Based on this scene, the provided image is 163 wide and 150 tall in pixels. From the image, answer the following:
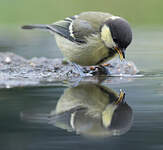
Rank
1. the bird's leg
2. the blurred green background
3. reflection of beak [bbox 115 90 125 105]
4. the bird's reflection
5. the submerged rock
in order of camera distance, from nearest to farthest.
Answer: the bird's reflection < reflection of beak [bbox 115 90 125 105] < the submerged rock < the bird's leg < the blurred green background

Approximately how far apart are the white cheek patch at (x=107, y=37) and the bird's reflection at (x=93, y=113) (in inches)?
43.2

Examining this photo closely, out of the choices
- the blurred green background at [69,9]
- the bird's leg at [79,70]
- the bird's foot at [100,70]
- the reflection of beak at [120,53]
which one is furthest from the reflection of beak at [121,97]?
the blurred green background at [69,9]

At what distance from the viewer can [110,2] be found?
16.2 meters

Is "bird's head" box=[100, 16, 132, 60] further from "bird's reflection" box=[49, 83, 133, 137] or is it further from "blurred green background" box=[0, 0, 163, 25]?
"blurred green background" box=[0, 0, 163, 25]

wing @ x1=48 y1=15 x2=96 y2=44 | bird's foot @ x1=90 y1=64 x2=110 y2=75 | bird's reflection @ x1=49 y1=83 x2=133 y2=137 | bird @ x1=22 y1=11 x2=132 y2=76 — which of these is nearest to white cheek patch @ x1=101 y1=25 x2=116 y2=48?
bird @ x1=22 y1=11 x2=132 y2=76

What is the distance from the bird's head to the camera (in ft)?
17.1

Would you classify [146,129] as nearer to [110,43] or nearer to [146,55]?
[110,43]

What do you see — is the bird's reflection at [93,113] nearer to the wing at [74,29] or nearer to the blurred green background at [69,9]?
the wing at [74,29]

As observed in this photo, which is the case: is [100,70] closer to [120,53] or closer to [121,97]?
[120,53]

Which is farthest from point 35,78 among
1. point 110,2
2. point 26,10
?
point 110,2

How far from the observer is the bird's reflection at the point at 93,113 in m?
3.11

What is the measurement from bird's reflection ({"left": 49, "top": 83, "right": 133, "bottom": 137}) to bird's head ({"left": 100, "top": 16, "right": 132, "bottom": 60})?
3.14ft

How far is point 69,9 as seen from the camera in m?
14.7

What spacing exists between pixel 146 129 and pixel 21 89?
190 cm
